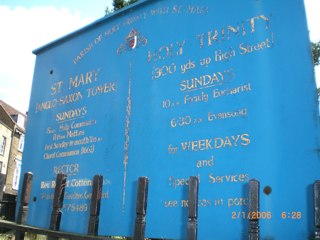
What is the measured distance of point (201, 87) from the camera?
14.3 feet

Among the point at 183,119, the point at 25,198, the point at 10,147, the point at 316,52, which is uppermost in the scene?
the point at 10,147

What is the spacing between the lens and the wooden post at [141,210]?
388cm

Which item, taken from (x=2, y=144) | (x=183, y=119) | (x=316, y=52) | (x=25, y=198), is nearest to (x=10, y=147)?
(x=2, y=144)

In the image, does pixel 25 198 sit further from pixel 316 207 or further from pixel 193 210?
pixel 316 207

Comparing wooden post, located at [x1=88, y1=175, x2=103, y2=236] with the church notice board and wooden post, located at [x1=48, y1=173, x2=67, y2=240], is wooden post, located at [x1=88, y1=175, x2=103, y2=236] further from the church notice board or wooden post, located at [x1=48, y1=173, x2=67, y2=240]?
wooden post, located at [x1=48, y1=173, x2=67, y2=240]

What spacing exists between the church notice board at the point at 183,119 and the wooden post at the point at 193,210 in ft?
0.92

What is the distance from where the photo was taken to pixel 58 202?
4.91 meters

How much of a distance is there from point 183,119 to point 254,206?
1.44 meters

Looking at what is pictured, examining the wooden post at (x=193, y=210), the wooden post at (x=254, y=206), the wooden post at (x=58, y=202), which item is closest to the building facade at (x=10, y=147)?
the wooden post at (x=58, y=202)

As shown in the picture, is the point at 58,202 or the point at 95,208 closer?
the point at 95,208

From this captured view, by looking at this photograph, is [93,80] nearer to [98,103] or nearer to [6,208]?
[98,103]

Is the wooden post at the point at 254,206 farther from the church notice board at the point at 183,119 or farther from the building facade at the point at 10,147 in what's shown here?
the building facade at the point at 10,147

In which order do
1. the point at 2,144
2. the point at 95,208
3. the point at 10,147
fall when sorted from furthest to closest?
the point at 10,147, the point at 2,144, the point at 95,208

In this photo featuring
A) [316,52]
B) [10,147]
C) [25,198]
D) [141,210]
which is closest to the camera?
[141,210]
